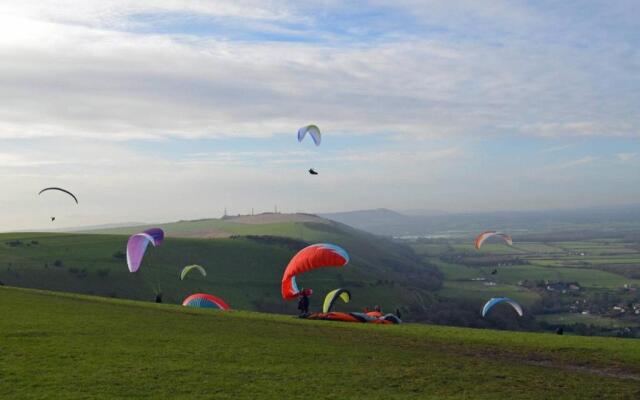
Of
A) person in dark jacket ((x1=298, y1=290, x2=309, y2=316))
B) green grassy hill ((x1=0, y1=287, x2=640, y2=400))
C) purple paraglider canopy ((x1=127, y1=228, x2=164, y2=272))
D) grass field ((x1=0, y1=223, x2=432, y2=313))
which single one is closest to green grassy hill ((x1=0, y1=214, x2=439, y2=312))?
grass field ((x1=0, y1=223, x2=432, y2=313))

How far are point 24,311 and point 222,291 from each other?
63.1m

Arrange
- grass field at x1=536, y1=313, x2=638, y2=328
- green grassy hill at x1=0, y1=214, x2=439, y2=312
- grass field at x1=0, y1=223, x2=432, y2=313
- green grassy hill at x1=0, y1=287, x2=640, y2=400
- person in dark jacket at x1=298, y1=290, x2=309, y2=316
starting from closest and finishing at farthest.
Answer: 1. green grassy hill at x1=0, y1=287, x2=640, y2=400
2. person in dark jacket at x1=298, y1=290, x2=309, y2=316
3. grass field at x1=0, y1=223, x2=432, y2=313
4. green grassy hill at x1=0, y1=214, x2=439, y2=312
5. grass field at x1=536, y1=313, x2=638, y2=328

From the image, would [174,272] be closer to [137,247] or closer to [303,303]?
[137,247]

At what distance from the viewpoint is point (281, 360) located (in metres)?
23.0

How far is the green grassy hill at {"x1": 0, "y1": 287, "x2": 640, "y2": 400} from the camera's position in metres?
18.9

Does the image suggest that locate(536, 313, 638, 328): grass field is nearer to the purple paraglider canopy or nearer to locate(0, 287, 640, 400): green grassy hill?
locate(0, 287, 640, 400): green grassy hill

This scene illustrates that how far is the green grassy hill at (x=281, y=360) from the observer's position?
18.9 metres

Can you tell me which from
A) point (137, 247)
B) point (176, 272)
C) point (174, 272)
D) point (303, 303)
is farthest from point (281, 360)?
point (176, 272)

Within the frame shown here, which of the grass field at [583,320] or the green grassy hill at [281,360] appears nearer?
the green grassy hill at [281,360]

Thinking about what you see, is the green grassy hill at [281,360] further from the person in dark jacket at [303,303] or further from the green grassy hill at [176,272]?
the green grassy hill at [176,272]

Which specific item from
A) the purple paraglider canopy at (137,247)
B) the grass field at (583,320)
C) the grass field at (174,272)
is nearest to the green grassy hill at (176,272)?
the grass field at (174,272)

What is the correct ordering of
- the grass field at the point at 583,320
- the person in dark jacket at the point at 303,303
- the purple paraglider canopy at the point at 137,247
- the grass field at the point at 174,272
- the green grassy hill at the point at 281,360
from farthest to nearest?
1. the grass field at the point at 583,320
2. the grass field at the point at 174,272
3. the purple paraglider canopy at the point at 137,247
4. the person in dark jacket at the point at 303,303
5. the green grassy hill at the point at 281,360

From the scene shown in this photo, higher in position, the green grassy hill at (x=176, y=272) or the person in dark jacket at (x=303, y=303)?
the person in dark jacket at (x=303, y=303)

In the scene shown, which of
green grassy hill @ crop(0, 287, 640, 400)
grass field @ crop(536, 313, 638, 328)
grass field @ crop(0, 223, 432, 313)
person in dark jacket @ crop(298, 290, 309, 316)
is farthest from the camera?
grass field @ crop(536, 313, 638, 328)
